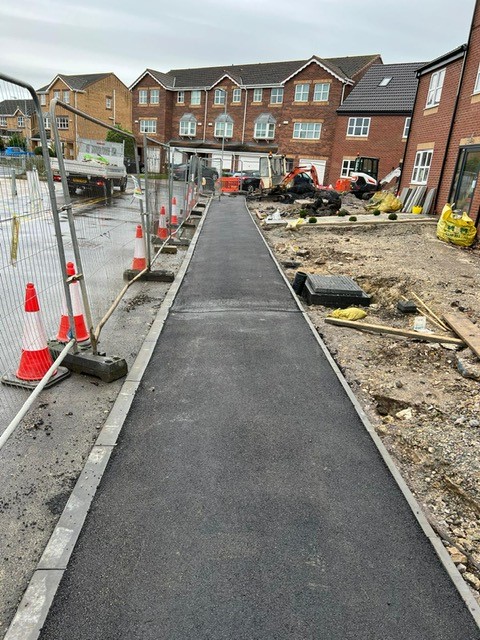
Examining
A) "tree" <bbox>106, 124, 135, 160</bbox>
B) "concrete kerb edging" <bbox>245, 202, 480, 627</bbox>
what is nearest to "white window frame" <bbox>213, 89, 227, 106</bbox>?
"tree" <bbox>106, 124, 135, 160</bbox>

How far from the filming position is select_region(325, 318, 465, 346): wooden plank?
601cm

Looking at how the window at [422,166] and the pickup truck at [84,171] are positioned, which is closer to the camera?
the pickup truck at [84,171]

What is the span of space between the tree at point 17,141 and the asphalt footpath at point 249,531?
246 centimetres

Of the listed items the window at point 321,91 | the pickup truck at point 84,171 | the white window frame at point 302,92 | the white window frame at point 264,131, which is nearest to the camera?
the pickup truck at point 84,171

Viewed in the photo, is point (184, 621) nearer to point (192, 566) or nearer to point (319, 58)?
point (192, 566)

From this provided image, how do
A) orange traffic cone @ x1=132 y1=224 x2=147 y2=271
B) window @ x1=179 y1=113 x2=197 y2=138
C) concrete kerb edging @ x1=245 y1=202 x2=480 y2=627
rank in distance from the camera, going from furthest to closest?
window @ x1=179 y1=113 x2=197 y2=138 < orange traffic cone @ x1=132 y1=224 x2=147 y2=271 < concrete kerb edging @ x1=245 y1=202 x2=480 y2=627

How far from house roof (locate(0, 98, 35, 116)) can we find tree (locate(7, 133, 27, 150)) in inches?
8.0

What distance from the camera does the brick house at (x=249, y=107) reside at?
39.3m

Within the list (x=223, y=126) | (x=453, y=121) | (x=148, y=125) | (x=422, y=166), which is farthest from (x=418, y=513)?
(x=148, y=125)

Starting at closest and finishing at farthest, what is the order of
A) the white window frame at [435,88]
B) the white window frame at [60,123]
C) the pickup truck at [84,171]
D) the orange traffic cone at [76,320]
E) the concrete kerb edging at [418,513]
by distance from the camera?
the concrete kerb edging at [418,513]
the white window frame at [60,123]
the orange traffic cone at [76,320]
the pickup truck at [84,171]
the white window frame at [435,88]

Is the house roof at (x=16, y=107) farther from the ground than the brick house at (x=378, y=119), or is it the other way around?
the brick house at (x=378, y=119)

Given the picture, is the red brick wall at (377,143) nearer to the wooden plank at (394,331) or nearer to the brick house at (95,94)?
the brick house at (95,94)

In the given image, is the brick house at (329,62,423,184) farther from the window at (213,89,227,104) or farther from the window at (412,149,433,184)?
the window at (213,89,227,104)

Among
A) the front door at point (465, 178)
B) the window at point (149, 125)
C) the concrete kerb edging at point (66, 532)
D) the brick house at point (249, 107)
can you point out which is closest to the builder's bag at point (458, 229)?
the front door at point (465, 178)
